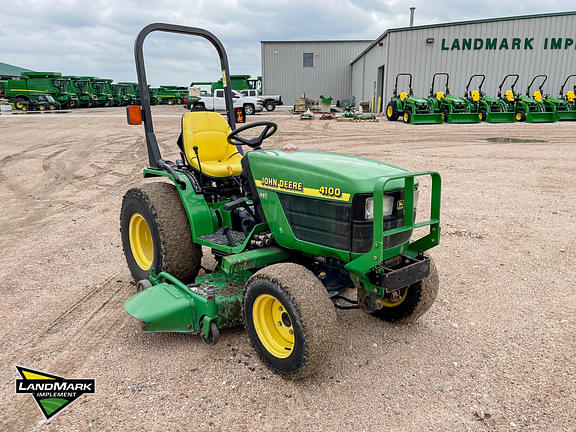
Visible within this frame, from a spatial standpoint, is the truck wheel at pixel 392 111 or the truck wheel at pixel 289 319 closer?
the truck wheel at pixel 289 319

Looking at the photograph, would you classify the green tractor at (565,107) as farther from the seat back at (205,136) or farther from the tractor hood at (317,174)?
the tractor hood at (317,174)

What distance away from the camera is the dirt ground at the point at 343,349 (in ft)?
7.52

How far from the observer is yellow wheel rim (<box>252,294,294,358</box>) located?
2.59 m

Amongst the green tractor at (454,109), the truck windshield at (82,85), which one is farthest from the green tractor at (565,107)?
the truck windshield at (82,85)

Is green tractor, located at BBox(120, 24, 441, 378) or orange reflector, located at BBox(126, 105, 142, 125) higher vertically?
orange reflector, located at BBox(126, 105, 142, 125)

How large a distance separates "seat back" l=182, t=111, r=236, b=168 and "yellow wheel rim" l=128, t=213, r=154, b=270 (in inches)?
30.4

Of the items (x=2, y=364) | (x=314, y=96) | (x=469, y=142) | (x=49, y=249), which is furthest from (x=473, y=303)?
(x=314, y=96)

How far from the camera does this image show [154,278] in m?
3.29

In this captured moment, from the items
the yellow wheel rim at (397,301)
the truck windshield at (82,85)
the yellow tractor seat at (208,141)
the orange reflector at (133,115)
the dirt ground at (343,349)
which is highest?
the truck windshield at (82,85)

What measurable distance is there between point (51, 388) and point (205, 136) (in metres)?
2.13

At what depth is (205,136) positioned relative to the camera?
12.1ft

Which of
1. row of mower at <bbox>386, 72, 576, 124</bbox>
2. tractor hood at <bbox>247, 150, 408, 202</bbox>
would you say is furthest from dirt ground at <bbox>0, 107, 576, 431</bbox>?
row of mower at <bbox>386, 72, 576, 124</bbox>

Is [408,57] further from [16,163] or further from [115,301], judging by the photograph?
[115,301]

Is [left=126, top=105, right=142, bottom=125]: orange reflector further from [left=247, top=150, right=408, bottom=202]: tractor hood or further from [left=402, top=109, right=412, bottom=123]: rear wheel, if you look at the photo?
[left=402, top=109, right=412, bottom=123]: rear wheel
